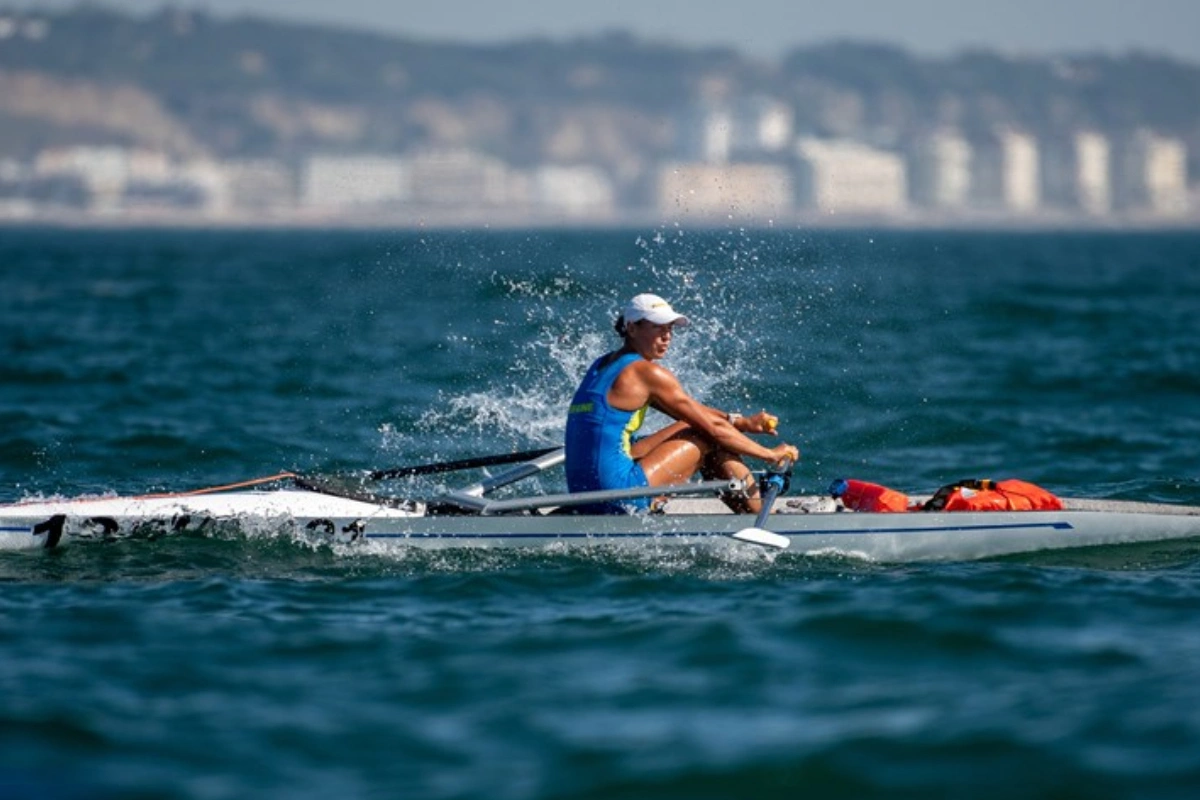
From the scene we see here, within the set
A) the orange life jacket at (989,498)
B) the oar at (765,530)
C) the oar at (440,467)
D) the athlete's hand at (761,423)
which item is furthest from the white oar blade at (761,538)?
the oar at (440,467)

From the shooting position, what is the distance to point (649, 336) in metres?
12.5

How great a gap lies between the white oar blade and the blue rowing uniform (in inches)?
33.3

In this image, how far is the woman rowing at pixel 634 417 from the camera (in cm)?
1247

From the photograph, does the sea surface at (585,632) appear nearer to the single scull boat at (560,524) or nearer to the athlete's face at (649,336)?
the single scull boat at (560,524)

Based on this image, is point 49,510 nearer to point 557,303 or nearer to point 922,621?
point 922,621

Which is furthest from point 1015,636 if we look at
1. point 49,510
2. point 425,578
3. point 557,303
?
point 557,303

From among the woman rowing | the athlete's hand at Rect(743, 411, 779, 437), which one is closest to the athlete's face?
the woman rowing

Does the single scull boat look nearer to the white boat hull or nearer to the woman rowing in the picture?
the white boat hull

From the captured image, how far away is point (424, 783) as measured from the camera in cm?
802

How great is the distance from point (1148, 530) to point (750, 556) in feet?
9.28

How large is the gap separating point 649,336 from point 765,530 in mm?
1515

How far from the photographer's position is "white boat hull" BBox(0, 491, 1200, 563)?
487 inches

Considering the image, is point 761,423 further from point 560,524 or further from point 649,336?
point 560,524

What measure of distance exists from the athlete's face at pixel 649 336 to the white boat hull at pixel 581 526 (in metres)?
1.13
